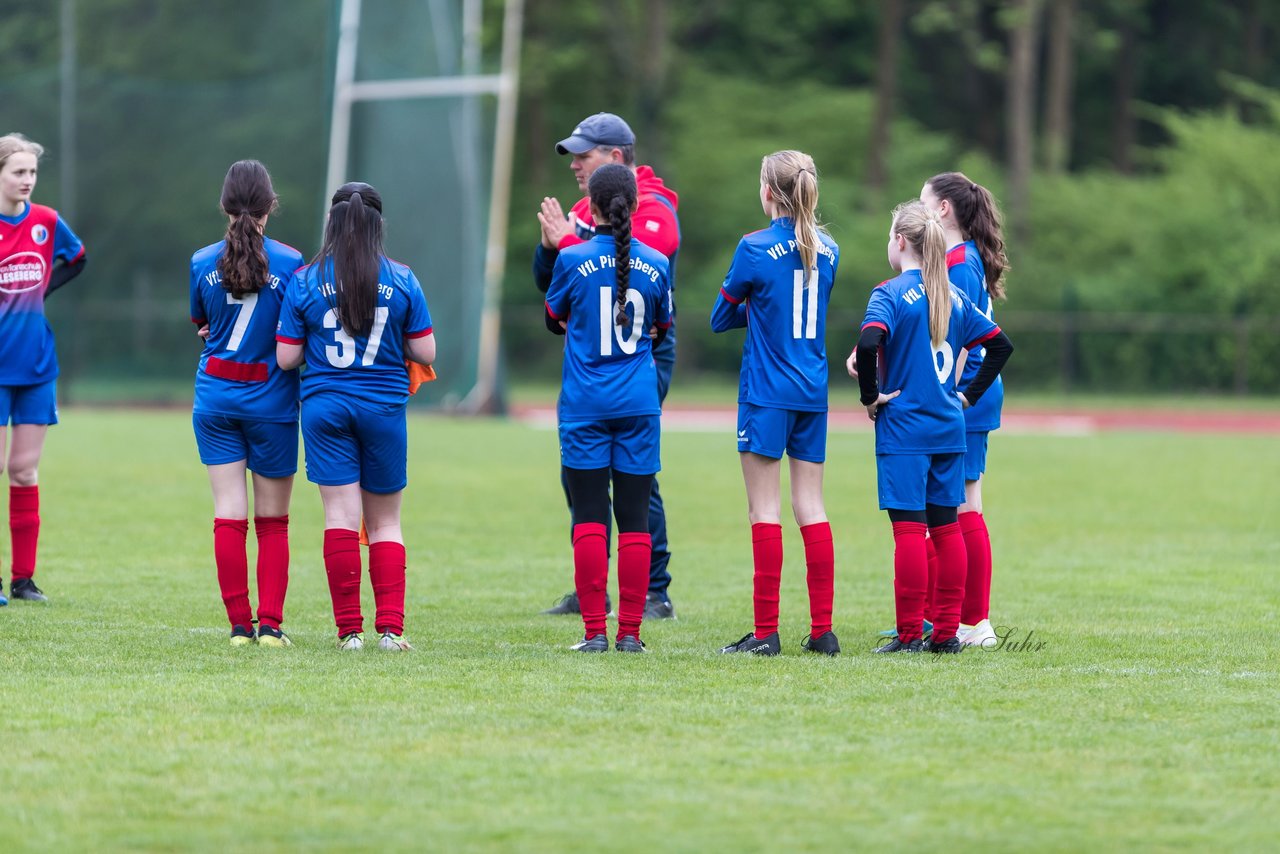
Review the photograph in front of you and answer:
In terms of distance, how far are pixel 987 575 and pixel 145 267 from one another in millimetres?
23443

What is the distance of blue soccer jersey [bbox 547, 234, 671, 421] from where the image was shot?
264 inches

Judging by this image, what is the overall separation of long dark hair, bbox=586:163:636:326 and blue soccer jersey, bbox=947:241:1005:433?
1.40 meters

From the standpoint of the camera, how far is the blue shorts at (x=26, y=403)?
8.31 m

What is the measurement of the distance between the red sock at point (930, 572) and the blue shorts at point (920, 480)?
17 centimetres

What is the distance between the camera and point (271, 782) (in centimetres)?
479

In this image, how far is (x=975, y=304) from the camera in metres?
7.23

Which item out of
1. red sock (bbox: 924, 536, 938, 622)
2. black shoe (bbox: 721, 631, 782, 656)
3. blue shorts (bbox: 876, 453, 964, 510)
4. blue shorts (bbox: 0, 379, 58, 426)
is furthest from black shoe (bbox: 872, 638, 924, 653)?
blue shorts (bbox: 0, 379, 58, 426)

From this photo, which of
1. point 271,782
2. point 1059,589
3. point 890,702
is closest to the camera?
point 271,782

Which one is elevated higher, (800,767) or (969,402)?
(969,402)

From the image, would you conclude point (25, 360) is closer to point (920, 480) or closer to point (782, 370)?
point (782, 370)

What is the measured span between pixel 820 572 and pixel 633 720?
1535mm

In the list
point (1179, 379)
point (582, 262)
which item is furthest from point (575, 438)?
point (1179, 379)

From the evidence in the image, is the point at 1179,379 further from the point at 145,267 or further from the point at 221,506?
the point at 221,506

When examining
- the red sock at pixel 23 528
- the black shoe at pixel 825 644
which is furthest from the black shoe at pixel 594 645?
the red sock at pixel 23 528
